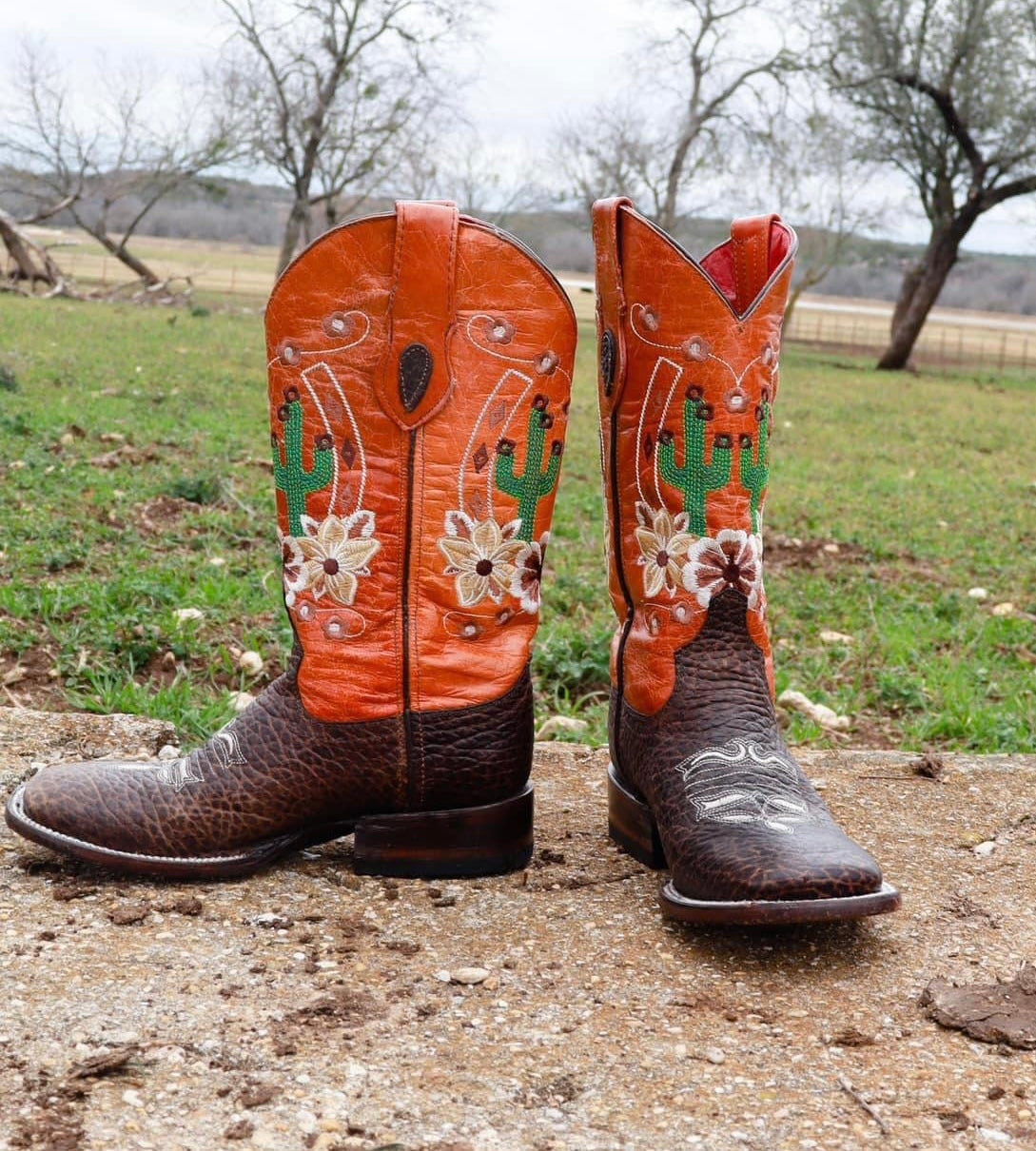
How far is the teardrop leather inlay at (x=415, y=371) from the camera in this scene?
5.40 ft

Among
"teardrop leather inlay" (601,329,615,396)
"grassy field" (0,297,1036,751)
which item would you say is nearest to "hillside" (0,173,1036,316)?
"grassy field" (0,297,1036,751)

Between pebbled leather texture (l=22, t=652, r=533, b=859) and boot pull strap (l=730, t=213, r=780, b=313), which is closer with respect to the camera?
pebbled leather texture (l=22, t=652, r=533, b=859)

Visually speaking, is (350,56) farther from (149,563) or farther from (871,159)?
(149,563)

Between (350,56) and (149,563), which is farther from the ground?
(350,56)

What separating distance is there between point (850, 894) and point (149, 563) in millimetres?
2446

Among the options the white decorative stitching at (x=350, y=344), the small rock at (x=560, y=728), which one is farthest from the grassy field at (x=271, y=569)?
the white decorative stitching at (x=350, y=344)

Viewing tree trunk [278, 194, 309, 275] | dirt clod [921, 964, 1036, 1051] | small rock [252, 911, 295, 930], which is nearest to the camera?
dirt clod [921, 964, 1036, 1051]

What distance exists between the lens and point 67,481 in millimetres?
4266

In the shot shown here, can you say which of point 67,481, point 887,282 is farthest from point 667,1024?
point 887,282

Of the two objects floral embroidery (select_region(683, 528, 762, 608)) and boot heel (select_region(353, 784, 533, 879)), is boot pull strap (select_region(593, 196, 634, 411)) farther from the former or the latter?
boot heel (select_region(353, 784, 533, 879))

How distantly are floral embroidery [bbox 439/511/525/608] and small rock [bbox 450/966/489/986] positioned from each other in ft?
1.57

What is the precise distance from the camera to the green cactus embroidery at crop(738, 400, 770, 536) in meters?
1.73

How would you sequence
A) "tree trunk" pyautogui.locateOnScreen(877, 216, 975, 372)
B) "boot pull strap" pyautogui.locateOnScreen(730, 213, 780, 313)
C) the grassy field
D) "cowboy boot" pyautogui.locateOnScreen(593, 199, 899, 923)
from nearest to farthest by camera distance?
"cowboy boot" pyautogui.locateOnScreen(593, 199, 899, 923)
"boot pull strap" pyautogui.locateOnScreen(730, 213, 780, 313)
the grassy field
"tree trunk" pyautogui.locateOnScreen(877, 216, 975, 372)

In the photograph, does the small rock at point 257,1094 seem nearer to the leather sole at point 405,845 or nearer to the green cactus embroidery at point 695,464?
the leather sole at point 405,845
